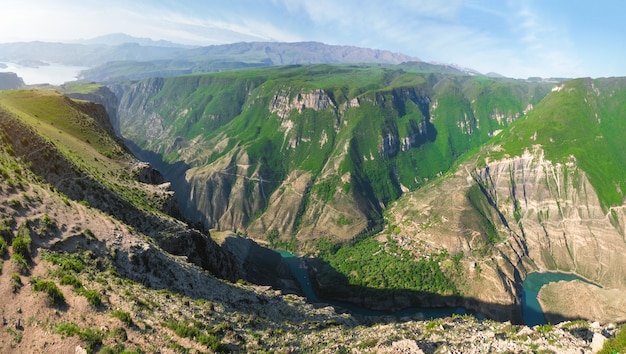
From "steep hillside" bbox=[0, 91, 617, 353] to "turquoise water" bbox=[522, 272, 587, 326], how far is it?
127 metres

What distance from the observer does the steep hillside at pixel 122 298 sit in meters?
25.0

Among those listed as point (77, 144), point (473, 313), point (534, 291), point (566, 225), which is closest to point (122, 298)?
point (77, 144)

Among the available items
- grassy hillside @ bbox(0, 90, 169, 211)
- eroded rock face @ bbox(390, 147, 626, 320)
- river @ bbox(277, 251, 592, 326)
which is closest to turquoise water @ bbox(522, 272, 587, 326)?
river @ bbox(277, 251, 592, 326)

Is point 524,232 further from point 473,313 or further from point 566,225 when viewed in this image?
point 473,313

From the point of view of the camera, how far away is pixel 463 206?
18462cm

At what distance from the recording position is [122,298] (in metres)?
30.4

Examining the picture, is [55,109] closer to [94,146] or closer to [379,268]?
[94,146]

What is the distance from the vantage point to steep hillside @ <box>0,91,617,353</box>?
81.9 feet

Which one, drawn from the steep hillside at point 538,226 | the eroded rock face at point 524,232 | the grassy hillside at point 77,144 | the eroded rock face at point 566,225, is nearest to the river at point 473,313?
the eroded rock face at point 524,232

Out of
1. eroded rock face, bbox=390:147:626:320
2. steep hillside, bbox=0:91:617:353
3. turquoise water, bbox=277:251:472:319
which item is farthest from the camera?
eroded rock face, bbox=390:147:626:320

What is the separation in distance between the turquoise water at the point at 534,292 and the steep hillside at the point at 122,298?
127 metres

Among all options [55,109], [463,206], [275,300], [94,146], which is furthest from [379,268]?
[55,109]

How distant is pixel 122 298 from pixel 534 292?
18455 cm

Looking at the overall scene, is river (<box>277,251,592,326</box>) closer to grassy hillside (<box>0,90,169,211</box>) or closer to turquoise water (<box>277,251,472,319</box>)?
turquoise water (<box>277,251,472,319</box>)
